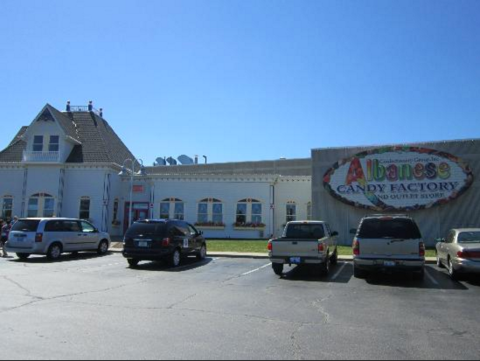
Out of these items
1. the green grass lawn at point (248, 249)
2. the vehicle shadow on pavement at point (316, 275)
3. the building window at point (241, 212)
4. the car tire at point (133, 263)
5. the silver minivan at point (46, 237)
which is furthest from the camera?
the building window at point (241, 212)

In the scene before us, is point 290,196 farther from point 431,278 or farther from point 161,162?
point 161,162

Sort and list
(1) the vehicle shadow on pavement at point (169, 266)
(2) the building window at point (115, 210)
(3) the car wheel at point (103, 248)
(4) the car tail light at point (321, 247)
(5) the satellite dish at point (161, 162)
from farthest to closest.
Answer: (5) the satellite dish at point (161, 162), (2) the building window at point (115, 210), (3) the car wheel at point (103, 248), (1) the vehicle shadow on pavement at point (169, 266), (4) the car tail light at point (321, 247)

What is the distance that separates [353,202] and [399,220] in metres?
12.9

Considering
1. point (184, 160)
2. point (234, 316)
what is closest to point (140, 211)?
point (184, 160)

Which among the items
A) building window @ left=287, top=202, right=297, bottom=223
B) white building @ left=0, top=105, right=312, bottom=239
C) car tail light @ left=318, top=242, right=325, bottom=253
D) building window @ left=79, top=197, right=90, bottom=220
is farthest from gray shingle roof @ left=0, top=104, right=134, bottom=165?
car tail light @ left=318, top=242, right=325, bottom=253

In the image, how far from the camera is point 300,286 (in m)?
11.2

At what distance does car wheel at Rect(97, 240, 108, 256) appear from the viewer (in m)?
20.2

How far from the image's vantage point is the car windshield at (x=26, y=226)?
1727 centimetres

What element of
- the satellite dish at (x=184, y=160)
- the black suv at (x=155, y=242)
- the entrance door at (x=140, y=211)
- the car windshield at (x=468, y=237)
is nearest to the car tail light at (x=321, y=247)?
the car windshield at (x=468, y=237)

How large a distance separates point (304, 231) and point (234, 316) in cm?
721

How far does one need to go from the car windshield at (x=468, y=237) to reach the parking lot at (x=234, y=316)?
4.43 feet

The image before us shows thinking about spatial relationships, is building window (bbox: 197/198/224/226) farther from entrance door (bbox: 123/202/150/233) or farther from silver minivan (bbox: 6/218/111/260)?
silver minivan (bbox: 6/218/111/260)

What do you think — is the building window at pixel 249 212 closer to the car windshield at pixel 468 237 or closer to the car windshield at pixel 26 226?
the car windshield at pixel 26 226

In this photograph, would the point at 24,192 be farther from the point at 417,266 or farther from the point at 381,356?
the point at 381,356
